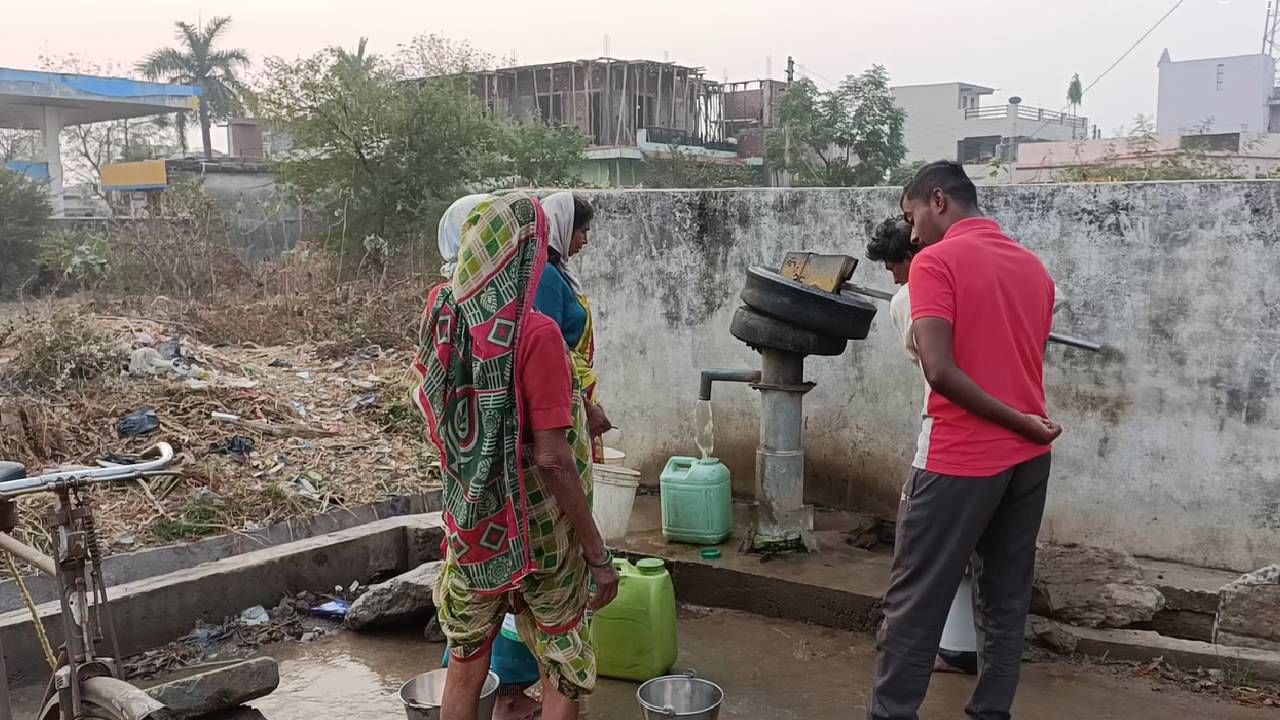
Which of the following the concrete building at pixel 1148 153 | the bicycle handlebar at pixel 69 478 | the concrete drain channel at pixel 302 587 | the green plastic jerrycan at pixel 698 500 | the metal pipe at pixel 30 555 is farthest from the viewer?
the concrete building at pixel 1148 153

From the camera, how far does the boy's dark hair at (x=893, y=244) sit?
354cm

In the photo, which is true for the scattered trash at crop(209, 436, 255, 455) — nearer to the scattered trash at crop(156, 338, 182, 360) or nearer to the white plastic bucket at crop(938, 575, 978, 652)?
the scattered trash at crop(156, 338, 182, 360)

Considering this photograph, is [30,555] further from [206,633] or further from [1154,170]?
[1154,170]

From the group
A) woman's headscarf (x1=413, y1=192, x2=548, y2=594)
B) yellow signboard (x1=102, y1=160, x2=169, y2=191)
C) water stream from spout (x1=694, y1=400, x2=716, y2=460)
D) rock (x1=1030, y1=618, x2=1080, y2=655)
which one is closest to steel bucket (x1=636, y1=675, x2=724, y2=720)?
Answer: woman's headscarf (x1=413, y1=192, x2=548, y2=594)

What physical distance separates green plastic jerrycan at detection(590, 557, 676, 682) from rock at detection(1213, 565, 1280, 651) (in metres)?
2.22

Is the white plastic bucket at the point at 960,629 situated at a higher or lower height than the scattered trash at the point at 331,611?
higher

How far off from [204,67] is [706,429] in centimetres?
4114

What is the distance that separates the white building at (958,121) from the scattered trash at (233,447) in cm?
3385

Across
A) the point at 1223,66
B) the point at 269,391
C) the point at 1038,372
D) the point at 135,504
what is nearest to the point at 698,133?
the point at 1223,66

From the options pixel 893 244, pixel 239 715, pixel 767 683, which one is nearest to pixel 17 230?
pixel 239 715

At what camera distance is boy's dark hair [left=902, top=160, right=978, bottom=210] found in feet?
9.50

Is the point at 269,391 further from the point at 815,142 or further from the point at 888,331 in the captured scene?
the point at 815,142

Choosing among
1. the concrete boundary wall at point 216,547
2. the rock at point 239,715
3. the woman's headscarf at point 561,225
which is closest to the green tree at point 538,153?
the concrete boundary wall at point 216,547

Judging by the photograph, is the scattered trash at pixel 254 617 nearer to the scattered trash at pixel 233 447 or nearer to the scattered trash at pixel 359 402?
the scattered trash at pixel 233 447
